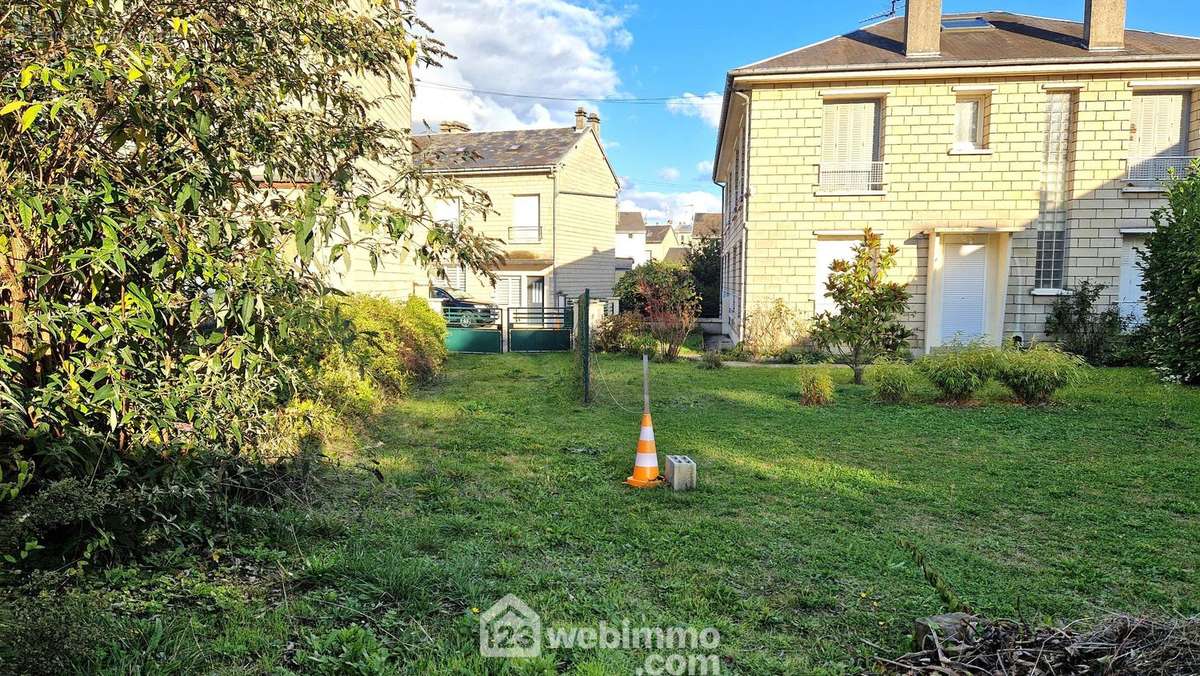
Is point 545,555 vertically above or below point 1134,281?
below

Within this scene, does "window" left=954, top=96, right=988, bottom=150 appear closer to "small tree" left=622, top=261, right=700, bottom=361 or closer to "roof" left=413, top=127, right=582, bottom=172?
"small tree" left=622, top=261, right=700, bottom=361

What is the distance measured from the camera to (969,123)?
1513 cm

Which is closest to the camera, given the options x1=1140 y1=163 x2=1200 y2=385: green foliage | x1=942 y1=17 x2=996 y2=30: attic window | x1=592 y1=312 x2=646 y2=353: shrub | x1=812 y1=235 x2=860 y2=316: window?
x1=1140 y1=163 x2=1200 y2=385: green foliage

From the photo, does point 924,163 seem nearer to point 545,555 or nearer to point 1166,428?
point 1166,428

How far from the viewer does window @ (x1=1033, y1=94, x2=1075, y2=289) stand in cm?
1478

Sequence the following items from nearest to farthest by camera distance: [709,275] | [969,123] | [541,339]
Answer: [969,123]
[541,339]
[709,275]

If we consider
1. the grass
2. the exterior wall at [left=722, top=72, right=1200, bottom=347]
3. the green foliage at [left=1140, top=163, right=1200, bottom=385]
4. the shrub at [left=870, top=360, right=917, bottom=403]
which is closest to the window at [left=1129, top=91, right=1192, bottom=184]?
the exterior wall at [left=722, top=72, right=1200, bottom=347]

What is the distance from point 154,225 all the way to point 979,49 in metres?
17.4

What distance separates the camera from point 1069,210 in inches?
584

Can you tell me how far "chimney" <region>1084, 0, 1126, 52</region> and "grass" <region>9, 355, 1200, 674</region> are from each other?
37.5ft

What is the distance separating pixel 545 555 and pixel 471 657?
1.28m

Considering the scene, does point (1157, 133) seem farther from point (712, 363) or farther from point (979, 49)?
point (712, 363)

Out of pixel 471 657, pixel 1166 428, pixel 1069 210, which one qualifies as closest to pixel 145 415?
pixel 471 657

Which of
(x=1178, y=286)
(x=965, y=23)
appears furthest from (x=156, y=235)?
(x=965, y=23)
